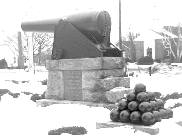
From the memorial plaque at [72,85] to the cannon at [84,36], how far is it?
0.52 m

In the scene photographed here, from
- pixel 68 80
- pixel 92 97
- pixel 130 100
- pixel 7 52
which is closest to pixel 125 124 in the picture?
pixel 130 100

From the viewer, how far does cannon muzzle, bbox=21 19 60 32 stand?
485 inches

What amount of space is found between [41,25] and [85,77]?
8.79ft

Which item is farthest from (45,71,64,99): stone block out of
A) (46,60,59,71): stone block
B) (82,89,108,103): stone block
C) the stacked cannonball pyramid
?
the stacked cannonball pyramid

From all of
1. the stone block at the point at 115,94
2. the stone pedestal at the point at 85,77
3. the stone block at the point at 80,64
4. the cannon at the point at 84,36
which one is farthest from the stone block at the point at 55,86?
the stone block at the point at 115,94

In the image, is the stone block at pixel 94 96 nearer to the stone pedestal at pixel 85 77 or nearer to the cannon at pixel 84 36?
the stone pedestal at pixel 85 77

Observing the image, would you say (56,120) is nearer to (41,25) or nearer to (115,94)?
(115,94)

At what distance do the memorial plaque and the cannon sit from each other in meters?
0.52

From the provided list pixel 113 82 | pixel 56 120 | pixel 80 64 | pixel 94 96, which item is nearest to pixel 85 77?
pixel 80 64

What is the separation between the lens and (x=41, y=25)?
41.4 feet

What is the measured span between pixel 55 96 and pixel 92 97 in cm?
154

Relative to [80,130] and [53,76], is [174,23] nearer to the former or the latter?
[53,76]

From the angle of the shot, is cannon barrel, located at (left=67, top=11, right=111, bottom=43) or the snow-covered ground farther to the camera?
cannon barrel, located at (left=67, top=11, right=111, bottom=43)

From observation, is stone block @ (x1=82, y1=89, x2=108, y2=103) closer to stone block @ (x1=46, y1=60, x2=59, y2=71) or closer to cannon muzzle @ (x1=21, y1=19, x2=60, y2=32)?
stone block @ (x1=46, y1=60, x2=59, y2=71)
